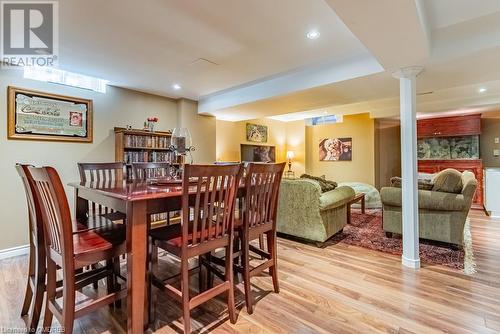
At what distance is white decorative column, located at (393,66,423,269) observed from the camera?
2568 millimetres

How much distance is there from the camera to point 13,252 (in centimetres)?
305

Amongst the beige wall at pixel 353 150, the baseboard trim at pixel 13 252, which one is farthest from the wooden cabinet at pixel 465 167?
the baseboard trim at pixel 13 252

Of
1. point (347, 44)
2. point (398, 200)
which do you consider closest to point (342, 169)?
point (398, 200)

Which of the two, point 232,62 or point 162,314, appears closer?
point 162,314

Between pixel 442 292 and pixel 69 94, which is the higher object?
pixel 69 94

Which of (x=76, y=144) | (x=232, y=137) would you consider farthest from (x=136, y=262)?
(x=232, y=137)

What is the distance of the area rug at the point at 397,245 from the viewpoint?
2648mm

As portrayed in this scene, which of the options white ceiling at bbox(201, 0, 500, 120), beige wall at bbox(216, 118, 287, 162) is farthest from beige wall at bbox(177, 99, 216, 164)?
white ceiling at bbox(201, 0, 500, 120)

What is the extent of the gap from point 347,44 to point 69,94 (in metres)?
3.69

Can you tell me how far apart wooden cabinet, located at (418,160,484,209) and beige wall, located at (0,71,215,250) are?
17.4 ft

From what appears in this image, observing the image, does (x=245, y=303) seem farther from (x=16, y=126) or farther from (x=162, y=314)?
(x=16, y=126)

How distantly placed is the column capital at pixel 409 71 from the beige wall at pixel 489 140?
4658mm

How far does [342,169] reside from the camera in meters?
7.01

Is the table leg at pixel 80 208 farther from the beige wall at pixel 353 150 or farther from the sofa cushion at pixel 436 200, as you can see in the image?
the beige wall at pixel 353 150
